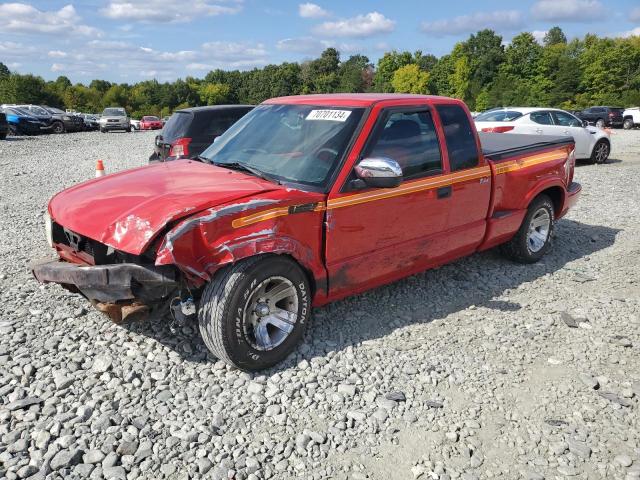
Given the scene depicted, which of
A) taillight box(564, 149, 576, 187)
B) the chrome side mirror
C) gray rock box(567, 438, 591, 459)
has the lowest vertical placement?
gray rock box(567, 438, 591, 459)

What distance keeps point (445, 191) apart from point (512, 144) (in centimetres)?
180

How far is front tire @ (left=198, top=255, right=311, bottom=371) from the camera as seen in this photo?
334 cm

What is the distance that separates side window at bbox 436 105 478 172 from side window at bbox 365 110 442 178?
18 centimetres

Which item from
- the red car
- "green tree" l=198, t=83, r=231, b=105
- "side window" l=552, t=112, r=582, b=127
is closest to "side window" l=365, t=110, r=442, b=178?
"side window" l=552, t=112, r=582, b=127

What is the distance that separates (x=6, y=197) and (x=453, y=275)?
8291 mm

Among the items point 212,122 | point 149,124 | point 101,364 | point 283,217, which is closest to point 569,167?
point 283,217

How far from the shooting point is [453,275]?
5.56 m

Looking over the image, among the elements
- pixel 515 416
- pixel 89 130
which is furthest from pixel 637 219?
pixel 89 130

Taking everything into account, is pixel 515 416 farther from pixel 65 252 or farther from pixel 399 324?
pixel 65 252

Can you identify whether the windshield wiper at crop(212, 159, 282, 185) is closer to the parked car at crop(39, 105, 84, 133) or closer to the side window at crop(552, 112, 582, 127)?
the side window at crop(552, 112, 582, 127)

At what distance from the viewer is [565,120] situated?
568 inches

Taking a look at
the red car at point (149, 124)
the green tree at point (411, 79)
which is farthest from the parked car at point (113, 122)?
the green tree at point (411, 79)

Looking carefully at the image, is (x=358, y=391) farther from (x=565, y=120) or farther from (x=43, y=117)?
(x=43, y=117)

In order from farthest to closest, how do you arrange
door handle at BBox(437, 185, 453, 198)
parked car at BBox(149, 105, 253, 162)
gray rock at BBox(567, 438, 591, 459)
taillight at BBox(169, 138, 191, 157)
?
parked car at BBox(149, 105, 253, 162)
taillight at BBox(169, 138, 191, 157)
door handle at BBox(437, 185, 453, 198)
gray rock at BBox(567, 438, 591, 459)
